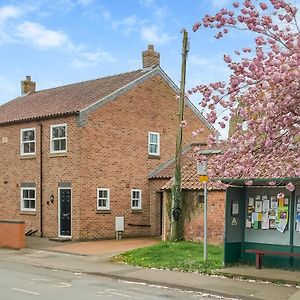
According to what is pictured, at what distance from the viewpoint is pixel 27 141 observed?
28.4m

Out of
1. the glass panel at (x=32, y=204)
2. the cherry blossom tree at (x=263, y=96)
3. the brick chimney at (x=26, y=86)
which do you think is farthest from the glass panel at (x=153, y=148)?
the cherry blossom tree at (x=263, y=96)

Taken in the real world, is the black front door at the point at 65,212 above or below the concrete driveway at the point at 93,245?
above

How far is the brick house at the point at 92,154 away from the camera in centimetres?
2550

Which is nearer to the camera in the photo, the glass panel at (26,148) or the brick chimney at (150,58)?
the glass panel at (26,148)

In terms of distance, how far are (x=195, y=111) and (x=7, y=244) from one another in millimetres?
13873

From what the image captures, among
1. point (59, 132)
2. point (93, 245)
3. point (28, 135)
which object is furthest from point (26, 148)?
point (93, 245)

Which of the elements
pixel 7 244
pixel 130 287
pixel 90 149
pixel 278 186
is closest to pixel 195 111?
pixel 90 149

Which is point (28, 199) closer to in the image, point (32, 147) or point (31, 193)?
point (31, 193)

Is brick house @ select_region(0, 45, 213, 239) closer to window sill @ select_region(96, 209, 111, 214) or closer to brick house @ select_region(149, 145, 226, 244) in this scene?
window sill @ select_region(96, 209, 111, 214)

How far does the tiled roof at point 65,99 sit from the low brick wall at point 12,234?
577 cm

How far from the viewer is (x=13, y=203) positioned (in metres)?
29.2

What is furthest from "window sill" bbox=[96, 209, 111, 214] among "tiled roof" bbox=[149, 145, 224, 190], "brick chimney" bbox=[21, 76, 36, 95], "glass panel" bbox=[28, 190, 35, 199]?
"brick chimney" bbox=[21, 76, 36, 95]

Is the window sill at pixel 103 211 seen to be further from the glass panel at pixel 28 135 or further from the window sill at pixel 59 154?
the glass panel at pixel 28 135

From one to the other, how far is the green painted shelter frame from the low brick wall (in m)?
10.2
